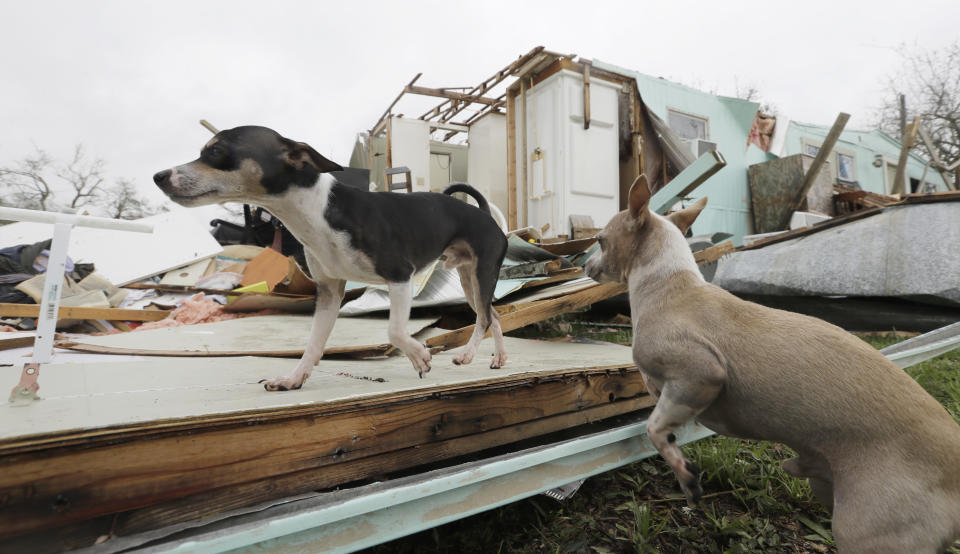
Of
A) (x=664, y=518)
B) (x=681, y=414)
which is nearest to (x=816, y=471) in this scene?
(x=681, y=414)

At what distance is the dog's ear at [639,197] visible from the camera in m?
1.79

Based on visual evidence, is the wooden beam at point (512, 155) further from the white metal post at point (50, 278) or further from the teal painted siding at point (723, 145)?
the white metal post at point (50, 278)

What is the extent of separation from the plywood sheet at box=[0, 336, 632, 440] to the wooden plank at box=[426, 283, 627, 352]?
0.46 feet

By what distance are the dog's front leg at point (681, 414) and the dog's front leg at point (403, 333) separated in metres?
1.06

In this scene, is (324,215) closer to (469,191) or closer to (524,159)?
(469,191)

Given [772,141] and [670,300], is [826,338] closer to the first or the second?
[670,300]

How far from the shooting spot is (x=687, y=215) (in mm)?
2016

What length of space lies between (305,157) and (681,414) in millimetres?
1802

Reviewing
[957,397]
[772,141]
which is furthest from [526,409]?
[772,141]

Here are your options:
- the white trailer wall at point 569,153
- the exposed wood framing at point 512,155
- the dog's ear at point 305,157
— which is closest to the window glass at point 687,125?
the white trailer wall at point 569,153

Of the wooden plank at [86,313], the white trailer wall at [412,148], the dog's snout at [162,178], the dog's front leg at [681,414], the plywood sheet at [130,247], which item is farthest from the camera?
the white trailer wall at [412,148]

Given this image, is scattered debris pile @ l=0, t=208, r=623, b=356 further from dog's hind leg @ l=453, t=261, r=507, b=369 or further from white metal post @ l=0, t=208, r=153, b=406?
white metal post @ l=0, t=208, r=153, b=406

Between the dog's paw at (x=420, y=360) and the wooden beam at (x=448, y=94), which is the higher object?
the wooden beam at (x=448, y=94)

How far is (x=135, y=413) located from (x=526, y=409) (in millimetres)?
1373
